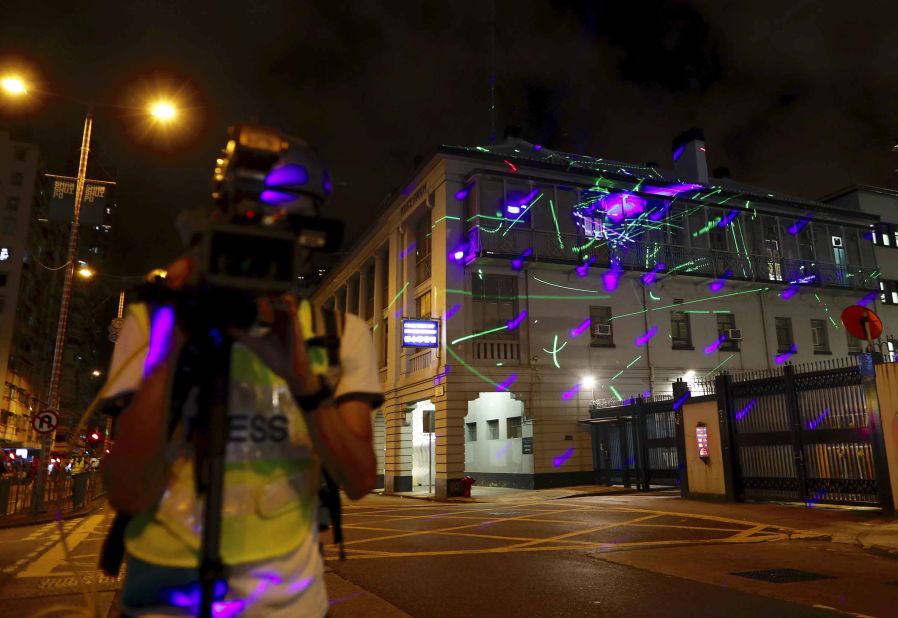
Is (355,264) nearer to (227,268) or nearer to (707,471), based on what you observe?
(707,471)

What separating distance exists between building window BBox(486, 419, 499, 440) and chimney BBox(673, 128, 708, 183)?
15180 mm

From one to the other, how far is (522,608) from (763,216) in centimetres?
2880

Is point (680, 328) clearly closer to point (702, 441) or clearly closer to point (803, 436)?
point (702, 441)

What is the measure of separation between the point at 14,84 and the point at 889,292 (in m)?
38.3

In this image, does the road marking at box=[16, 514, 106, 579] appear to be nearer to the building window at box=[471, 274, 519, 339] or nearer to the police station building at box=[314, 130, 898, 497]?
the police station building at box=[314, 130, 898, 497]

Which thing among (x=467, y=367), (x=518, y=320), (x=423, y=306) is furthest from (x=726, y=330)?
(x=423, y=306)

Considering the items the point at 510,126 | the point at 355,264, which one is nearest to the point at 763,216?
the point at 510,126

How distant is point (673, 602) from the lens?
6.33m

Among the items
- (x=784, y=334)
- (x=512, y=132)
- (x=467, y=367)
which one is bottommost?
(x=467, y=367)

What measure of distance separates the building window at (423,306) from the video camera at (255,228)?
23.8 metres

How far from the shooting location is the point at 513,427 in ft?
86.7

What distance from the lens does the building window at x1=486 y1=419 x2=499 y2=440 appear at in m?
27.7

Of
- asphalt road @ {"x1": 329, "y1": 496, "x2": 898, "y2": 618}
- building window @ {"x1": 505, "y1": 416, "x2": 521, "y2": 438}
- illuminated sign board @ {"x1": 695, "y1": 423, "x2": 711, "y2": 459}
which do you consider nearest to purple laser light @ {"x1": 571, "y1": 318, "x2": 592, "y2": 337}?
building window @ {"x1": 505, "y1": 416, "x2": 521, "y2": 438}

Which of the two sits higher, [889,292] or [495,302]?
[889,292]
